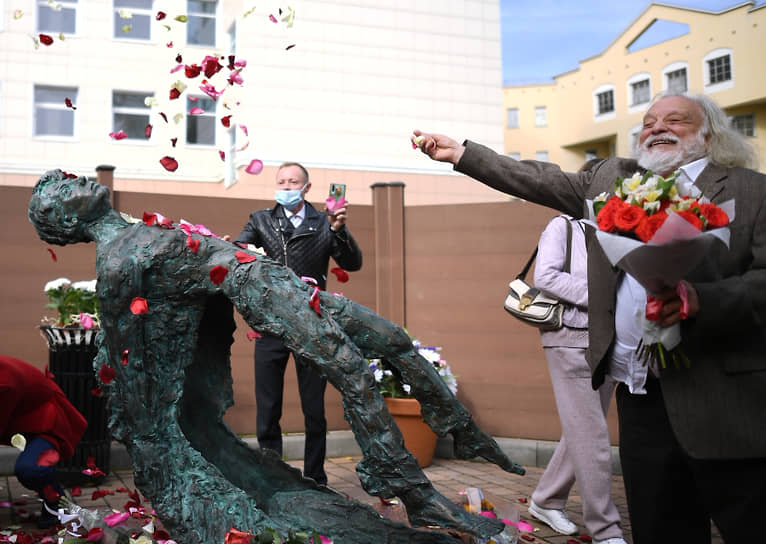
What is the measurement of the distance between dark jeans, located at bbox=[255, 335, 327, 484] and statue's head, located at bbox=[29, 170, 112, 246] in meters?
1.79

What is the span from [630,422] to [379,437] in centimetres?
93

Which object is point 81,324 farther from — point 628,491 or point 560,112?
point 560,112

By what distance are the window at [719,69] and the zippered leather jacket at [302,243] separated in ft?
77.1

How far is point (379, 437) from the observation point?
2.63m

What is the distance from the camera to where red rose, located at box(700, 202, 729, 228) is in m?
1.99

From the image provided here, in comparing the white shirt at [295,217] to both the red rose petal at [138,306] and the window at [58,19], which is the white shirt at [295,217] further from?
the window at [58,19]

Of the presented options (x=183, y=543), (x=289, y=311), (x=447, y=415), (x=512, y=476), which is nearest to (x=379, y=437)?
(x=447, y=415)

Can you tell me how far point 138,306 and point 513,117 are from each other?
41.8 meters

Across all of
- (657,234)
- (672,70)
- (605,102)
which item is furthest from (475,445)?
(605,102)

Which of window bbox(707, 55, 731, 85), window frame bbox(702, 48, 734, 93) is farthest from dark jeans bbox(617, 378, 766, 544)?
window bbox(707, 55, 731, 85)

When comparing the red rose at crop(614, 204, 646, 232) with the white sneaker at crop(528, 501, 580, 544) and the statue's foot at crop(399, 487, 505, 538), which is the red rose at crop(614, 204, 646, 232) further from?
the white sneaker at crop(528, 501, 580, 544)

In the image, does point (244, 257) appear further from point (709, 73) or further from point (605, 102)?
point (605, 102)

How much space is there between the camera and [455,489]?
5.11 metres

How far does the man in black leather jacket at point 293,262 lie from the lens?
4.52 m
